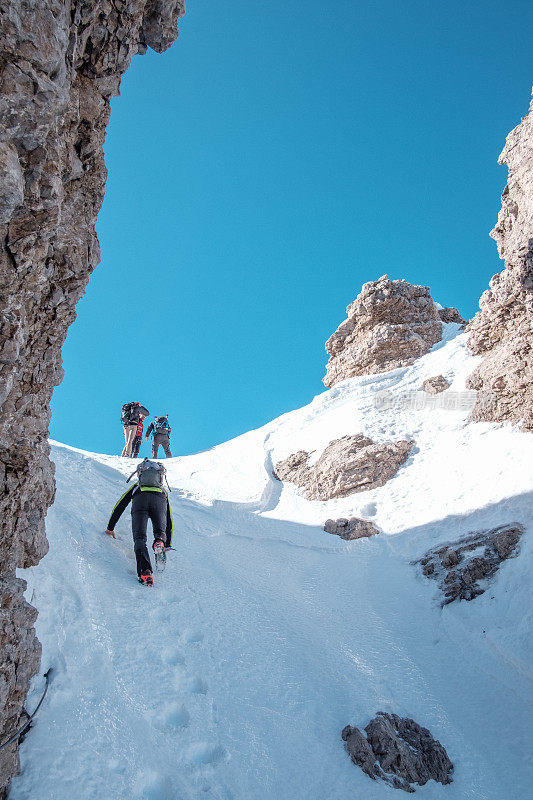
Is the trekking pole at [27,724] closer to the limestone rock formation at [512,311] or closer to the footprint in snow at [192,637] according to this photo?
the footprint in snow at [192,637]

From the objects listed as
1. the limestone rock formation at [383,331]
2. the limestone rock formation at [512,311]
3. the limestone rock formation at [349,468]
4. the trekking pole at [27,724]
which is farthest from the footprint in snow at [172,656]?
the limestone rock formation at [383,331]

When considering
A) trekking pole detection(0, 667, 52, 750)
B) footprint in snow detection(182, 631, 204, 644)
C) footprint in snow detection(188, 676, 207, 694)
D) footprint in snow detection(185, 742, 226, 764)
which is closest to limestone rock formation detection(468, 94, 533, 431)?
footprint in snow detection(182, 631, 204, 644)

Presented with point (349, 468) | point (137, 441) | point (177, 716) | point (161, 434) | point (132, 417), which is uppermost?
point (132, 417)

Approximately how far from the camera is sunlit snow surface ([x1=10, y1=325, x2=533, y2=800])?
4.53m

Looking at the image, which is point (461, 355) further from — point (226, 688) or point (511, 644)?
point (226, 688)

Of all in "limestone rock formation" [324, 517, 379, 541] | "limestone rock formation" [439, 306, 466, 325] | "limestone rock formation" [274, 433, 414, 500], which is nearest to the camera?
"limestone rock formation" [324, 517, 379, 541]

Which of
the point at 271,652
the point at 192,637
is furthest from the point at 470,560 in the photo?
the point at 192,637

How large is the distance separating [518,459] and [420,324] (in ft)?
50.9

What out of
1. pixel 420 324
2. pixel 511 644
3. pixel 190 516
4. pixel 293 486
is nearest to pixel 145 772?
pixel 511 644

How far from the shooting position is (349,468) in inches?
619

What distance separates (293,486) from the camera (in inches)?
669

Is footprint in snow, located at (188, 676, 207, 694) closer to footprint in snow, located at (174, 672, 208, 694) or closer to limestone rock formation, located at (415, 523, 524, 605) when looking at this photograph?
footprint in snow, located at (174, 672, 208, 694)

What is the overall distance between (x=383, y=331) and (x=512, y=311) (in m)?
9.06

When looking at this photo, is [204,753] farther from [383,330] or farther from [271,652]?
[383,330]
